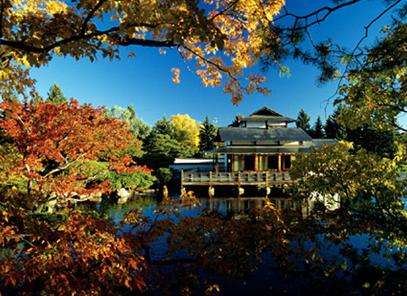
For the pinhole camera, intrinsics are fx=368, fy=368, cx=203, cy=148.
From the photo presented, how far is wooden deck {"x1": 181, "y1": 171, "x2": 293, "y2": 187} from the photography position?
96.0ft

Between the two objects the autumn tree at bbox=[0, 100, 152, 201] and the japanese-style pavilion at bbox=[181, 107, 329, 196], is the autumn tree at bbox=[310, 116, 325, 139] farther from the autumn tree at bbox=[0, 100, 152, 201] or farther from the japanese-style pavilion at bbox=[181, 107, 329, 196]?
the autumn tree at bbox=[0, 100, 152, 201]

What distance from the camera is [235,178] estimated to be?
1164 inches

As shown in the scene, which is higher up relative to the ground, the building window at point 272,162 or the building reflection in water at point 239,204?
the building window at point 272,162

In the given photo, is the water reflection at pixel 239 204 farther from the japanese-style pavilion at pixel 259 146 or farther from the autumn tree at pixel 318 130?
the autumn tree at pixel 318 130

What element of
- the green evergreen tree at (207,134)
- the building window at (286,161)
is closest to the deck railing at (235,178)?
the building window at (286,161)

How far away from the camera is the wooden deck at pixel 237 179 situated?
2927cm

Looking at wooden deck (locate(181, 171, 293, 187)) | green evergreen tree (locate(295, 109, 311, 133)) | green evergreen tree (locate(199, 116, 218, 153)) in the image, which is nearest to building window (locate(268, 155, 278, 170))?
wooden deck (locate(181, 171, 293, 187))

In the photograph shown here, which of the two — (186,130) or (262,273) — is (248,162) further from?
(186,130)

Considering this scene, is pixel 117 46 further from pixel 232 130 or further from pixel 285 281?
pixel 232 130

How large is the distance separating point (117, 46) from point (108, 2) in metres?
0.59

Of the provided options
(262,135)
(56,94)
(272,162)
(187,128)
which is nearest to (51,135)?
(262,135)

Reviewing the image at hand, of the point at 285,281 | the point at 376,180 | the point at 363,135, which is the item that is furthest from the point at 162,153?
the point at 376,180

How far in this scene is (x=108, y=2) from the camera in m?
4.41

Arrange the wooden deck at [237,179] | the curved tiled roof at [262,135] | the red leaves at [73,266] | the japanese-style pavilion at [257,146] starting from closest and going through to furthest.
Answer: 1. the red leaves at [73,266]
2. the wooden deck at [237,179]
3. the japanese-style pavilion at [257,146]
4. the curved tiled roof at [262,135]
